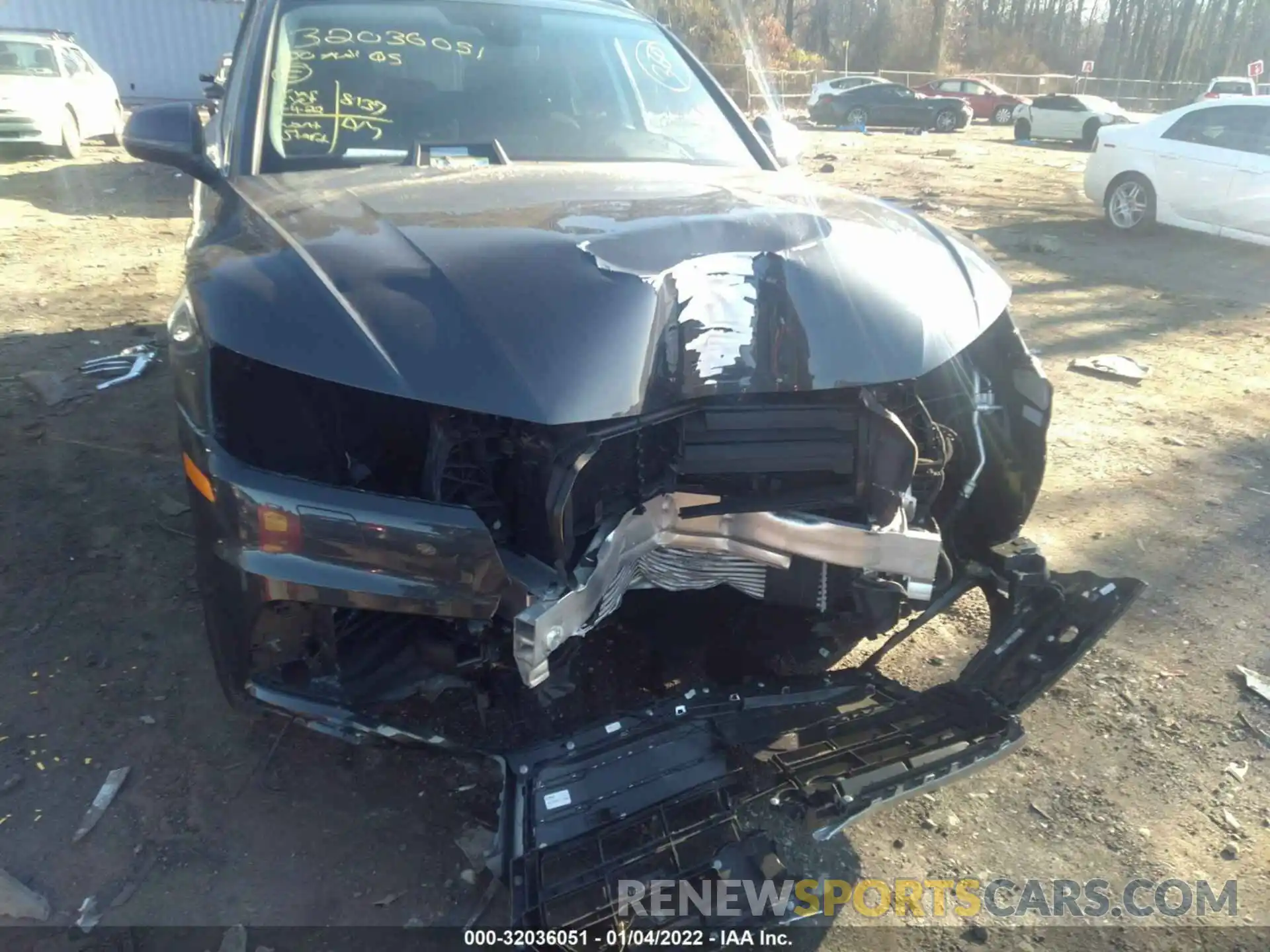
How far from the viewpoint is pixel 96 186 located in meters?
10.2

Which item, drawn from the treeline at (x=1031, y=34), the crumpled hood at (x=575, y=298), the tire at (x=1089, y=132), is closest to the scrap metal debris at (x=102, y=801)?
the crumpled hood at (x=575, y=298)

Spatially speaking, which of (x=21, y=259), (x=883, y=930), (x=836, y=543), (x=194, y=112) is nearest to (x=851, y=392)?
(x=836, y=543)

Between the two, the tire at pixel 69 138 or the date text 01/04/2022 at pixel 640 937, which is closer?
the date text 01/04/2022 at pixel 640 937

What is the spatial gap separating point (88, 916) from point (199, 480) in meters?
0.99

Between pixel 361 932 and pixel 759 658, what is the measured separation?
1.21m

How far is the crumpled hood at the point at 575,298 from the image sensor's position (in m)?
1.74

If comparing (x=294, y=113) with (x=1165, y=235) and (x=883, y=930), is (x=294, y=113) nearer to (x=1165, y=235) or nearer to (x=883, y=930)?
(x=883, y=930)

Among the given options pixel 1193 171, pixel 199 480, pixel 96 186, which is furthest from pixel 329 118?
pixel 1193 171

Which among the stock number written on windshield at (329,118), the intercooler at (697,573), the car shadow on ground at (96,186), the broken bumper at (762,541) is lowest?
the car shadow on ground at (96,186)

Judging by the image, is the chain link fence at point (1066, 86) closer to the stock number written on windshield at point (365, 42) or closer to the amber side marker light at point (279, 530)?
the stock number written on windshield at point (365, 42)

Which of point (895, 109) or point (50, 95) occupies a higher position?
point (50, 95)

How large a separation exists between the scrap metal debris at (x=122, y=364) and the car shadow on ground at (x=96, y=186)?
449 centimetres

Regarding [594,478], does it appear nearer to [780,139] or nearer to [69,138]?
[780,139]

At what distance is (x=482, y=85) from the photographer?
304 cm
